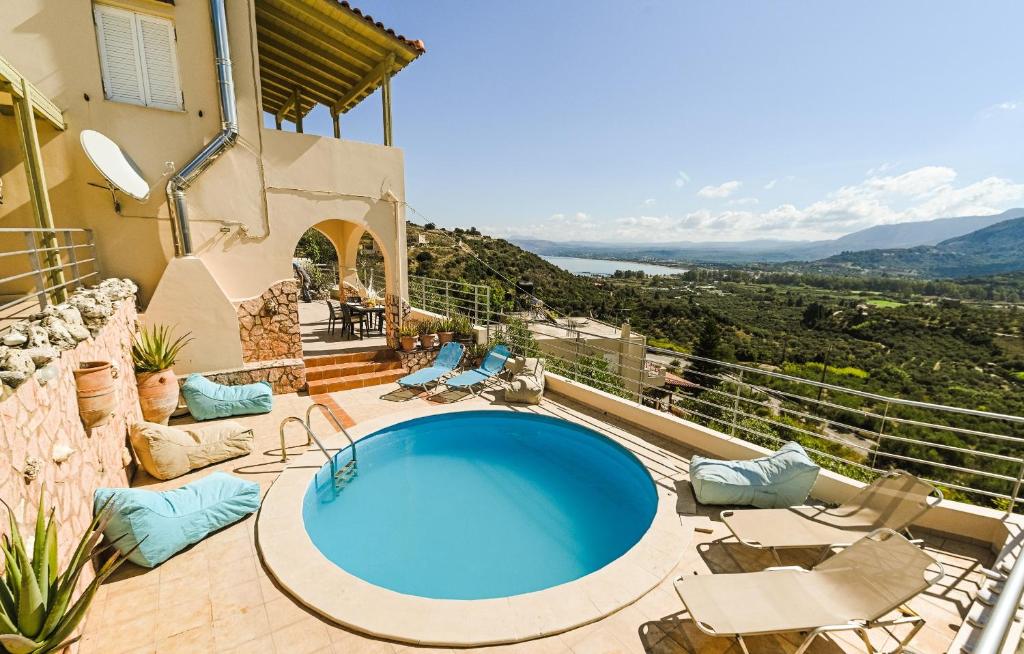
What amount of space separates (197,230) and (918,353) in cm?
6255

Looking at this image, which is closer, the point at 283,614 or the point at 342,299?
the point at 283,614

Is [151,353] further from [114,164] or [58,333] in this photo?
[58,333]

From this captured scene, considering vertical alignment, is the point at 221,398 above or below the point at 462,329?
below

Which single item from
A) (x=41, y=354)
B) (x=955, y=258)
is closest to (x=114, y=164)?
(x=41, y=354)

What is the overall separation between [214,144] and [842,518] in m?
10.4

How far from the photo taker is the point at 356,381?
8.76 m

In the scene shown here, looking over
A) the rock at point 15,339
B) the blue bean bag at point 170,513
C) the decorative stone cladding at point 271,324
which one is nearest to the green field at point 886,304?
the decorative stone cladding at point 271,324

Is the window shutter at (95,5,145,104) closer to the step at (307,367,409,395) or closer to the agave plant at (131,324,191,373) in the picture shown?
the agave plant at (131,324,191,373)

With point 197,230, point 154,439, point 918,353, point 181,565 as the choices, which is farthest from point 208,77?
point 918,353

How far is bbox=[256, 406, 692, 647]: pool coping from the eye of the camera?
3.22m

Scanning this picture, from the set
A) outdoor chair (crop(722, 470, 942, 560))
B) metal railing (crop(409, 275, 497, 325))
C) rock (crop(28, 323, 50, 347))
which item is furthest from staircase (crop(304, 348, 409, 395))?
outdoor chair (crop(722, 470, 942, 560))

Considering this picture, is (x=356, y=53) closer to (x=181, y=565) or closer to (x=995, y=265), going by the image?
(x=181, y=565)

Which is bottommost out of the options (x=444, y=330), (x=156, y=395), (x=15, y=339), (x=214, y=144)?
(x=156, y=395)

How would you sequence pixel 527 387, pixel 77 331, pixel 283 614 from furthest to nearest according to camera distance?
pixel 527 387 → pixel 77 331 → pixel 283 614
